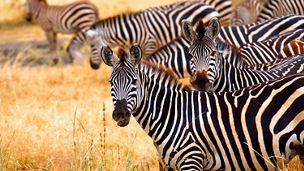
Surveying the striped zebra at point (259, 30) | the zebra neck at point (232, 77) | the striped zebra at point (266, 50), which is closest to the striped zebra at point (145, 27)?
the striped zebra at point (259, 30)

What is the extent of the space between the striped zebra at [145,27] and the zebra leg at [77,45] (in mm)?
832

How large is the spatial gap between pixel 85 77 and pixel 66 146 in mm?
4725

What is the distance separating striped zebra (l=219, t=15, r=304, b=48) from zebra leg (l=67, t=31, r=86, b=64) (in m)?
3.83

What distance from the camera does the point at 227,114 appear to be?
4.65 meters

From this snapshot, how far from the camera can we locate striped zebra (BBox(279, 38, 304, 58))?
22.9ft

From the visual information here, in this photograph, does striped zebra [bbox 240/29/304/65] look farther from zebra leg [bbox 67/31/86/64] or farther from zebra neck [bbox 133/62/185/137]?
zebra leg [bbox 67/31/86/64]

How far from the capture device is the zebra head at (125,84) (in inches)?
184

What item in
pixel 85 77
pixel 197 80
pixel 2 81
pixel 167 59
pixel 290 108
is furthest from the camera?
pixel 85 77

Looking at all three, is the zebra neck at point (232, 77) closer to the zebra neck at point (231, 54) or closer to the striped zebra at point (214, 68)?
the striped zebra at point (214, 68)

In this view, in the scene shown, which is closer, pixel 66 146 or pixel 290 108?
pixel 290 108

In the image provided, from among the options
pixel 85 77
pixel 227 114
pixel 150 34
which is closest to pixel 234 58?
pixel 227 114

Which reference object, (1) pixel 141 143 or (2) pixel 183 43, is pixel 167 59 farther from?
(1) pixel 141 143

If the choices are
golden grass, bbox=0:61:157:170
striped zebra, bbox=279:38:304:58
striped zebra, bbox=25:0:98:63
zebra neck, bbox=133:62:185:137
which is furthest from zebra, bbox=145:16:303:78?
striped zebra, bbox=25:0:98:63

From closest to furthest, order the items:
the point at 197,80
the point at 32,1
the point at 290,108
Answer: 1. the point at 290,108
2. the point at 197,80
3. the point at 32,1
